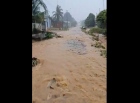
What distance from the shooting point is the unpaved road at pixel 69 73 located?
14.6 feet

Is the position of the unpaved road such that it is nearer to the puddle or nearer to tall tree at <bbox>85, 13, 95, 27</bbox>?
the puddle

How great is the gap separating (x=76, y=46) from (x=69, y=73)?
3.09 metres

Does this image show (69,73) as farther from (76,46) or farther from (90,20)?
(90,20)

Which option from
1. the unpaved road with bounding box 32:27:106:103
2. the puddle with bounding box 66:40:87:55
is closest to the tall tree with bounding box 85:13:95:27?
the puddle with bounding box 66:40:87:55

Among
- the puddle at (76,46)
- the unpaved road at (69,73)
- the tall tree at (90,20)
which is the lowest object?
the unpaved road at (69,73)

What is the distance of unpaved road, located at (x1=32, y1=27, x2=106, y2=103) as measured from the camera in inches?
175

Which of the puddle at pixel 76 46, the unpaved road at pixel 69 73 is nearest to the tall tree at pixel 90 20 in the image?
the puddle at pixel 76 46

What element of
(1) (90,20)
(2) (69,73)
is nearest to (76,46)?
(2) (69,73)

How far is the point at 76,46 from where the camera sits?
9211 millimetres

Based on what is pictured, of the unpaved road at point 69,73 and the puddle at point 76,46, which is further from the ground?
the puddle at point 76,46

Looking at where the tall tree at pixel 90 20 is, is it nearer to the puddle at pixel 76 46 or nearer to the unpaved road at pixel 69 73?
the puddle at pixel 76 46
